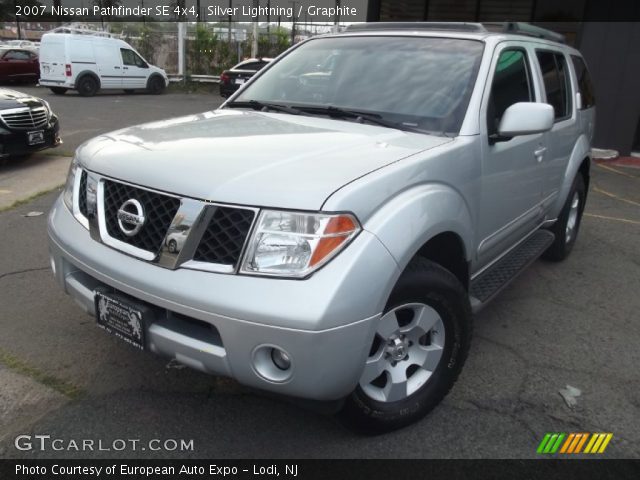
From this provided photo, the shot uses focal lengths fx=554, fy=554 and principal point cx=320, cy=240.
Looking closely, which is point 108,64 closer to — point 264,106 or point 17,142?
point 17,142

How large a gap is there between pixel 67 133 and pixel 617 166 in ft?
33.6

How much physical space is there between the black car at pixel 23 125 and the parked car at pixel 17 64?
15566 mm

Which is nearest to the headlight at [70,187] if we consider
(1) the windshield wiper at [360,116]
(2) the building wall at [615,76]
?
(1) the windshield wiper at [360,116]

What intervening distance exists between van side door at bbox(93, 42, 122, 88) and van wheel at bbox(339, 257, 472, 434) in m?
19.4

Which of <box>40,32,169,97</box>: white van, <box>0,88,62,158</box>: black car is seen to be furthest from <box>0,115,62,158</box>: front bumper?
<box>40,32,169,97</box>: white van

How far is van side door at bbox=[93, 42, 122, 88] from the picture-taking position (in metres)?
19.0

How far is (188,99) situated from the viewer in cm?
2003

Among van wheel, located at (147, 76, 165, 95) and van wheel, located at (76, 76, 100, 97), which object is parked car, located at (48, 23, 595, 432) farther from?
van wheel, located at (147, 76, 165, 95)

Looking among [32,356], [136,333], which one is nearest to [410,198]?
[136,333]

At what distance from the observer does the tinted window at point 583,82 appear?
191 inches

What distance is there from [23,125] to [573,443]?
7521mm

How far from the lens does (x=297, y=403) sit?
2094 mm

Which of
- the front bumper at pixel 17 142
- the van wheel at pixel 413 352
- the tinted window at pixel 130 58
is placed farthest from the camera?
the tinted window at pixel 130 58

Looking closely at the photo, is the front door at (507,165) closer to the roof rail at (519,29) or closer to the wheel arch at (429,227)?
the roof rail at (519,29)
